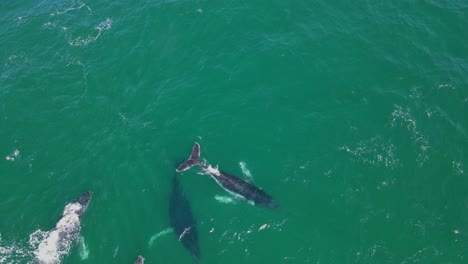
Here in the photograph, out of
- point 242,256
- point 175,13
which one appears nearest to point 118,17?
point 175,13

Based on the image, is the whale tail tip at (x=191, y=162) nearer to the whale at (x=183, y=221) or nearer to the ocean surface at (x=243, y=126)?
the ocean surface at (x=243, y=126)

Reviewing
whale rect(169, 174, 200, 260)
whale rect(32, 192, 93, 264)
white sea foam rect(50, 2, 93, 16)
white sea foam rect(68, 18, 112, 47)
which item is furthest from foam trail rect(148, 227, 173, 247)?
white sea foam rect(50, 2, 93, 16)

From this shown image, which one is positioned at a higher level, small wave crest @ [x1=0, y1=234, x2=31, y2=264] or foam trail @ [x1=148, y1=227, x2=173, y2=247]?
foam trail @ [x1=148, y1=227, x2=173, y2=247]

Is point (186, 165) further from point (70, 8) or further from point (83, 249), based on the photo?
point (70, 8)

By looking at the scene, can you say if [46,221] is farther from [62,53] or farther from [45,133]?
[62,53]

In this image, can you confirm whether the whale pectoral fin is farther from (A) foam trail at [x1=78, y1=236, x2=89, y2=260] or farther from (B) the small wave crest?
(B) the small wave crest
